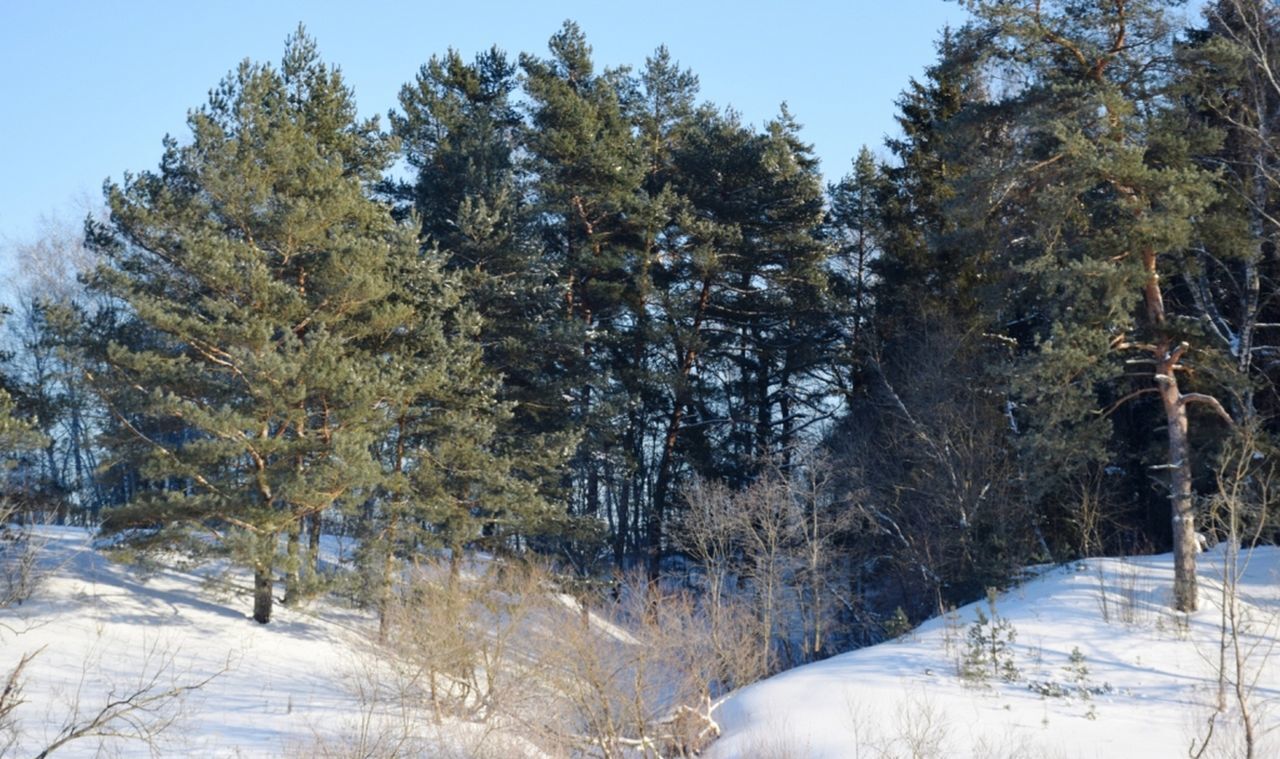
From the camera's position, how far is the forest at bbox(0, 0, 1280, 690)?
18172mm

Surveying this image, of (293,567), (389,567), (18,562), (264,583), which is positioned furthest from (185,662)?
(389,567)

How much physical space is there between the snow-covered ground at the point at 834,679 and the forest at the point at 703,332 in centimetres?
121

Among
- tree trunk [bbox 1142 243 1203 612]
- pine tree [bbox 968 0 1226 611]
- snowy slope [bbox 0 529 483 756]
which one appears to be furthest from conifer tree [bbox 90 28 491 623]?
tree trunk [bbox 1142 243 1203 612]

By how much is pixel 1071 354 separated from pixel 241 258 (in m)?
14.8

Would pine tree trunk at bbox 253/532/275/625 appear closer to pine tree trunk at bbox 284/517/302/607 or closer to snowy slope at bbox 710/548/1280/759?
pine tree trunk at bbox 284/517/302/607

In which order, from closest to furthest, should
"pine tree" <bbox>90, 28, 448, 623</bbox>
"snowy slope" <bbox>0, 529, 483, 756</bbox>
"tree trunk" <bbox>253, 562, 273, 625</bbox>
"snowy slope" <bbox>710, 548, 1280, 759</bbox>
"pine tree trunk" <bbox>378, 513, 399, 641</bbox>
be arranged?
1. "snowy slope" <bbox>710, 548, 1280, 759</bbox>
2. "snowy slope" <bbox>0, 529, 483, 756</bbox>
3. "pine tree" <bbox>90, 28, 448, 623</bbox>
4. "pine tree trunk" <bbox>378, 513, 399, 641</bbox>
5. "tree trunk" <bbox>253, 562, 273, 625</bbox>

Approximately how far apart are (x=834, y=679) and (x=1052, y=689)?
3090 millimetres

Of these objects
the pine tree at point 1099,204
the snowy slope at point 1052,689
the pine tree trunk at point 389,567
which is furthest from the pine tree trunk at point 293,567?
the pine tree at point 1099,204

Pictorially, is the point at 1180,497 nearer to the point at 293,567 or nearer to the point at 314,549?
the point at 293,567

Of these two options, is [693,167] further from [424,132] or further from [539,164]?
[424,132]

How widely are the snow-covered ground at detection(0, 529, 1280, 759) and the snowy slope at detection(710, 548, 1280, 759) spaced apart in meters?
0.03

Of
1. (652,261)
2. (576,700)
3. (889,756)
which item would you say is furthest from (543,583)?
(652,261)

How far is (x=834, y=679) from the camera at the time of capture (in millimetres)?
16328

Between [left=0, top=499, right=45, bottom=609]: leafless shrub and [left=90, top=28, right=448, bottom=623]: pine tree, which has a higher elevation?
[left=90, top=28, right=448, bottom=623]: pine tree
